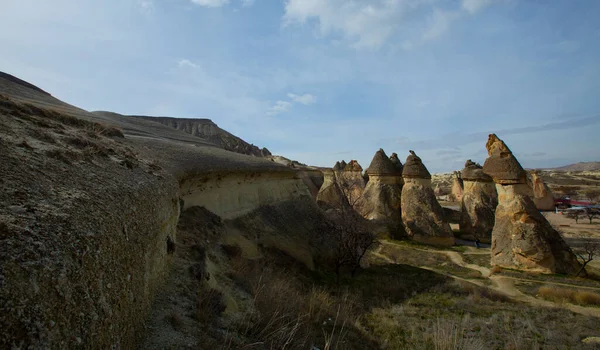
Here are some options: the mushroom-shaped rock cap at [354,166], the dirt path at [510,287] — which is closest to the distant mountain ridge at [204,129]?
the mushroom-shaped rock cap at [354,166]

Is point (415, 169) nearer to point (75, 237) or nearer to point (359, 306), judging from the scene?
point (359, 306)

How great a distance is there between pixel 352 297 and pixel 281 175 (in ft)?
16.9

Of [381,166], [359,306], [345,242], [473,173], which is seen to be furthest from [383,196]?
[359,306]

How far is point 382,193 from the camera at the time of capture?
1714cm

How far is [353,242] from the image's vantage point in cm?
965

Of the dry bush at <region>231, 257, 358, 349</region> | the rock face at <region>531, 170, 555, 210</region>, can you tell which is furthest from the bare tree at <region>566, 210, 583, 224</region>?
the dry bush at <region>231, 257, 358, 349</region>

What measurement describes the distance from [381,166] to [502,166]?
24.0 feet

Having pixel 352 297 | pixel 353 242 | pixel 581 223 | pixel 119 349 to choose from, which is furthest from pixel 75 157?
pixel 581 223

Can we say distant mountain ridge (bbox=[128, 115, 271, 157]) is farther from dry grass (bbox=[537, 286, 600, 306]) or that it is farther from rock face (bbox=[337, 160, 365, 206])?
dry grass (bbox=[537, 286, 600, 306])

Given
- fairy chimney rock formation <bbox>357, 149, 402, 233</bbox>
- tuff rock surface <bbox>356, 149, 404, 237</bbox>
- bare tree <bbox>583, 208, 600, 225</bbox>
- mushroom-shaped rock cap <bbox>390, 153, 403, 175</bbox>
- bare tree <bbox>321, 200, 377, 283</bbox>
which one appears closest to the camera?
bare tree <bbox>321, 200, 377, 283</bbox>

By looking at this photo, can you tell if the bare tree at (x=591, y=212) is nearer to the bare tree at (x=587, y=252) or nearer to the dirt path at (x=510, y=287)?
the bare tree at (x=587, y=252)

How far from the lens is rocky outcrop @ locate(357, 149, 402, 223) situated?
16.5 m

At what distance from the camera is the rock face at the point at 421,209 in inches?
588

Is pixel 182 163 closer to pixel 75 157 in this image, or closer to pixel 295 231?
pixel 75 157
